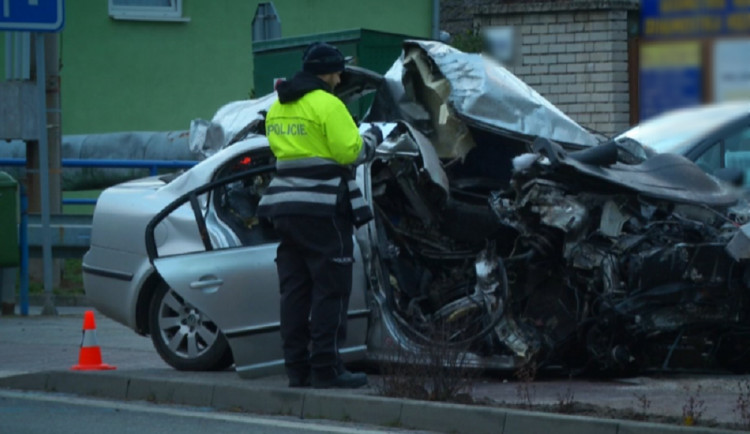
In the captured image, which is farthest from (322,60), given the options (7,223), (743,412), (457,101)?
(7,223)

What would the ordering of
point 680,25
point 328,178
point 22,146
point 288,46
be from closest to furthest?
1. point 680,25
2. point 328,178
3. point 288,46
4. point 22,146

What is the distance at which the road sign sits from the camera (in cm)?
1383

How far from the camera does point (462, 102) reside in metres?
9.48

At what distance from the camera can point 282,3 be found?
24.7 metres

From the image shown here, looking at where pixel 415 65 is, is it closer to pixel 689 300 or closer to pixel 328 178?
pixel 328 178

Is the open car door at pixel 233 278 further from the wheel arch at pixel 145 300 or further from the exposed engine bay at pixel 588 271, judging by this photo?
the exposed engine bay at pixel 588 271

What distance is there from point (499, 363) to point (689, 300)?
1.10m

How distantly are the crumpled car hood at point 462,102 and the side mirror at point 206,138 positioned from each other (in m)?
1.22

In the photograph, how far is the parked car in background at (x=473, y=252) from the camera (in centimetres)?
880

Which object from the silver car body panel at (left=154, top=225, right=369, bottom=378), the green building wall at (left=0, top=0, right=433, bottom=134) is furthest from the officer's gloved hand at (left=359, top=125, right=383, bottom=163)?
the green building wall at (left=0, top=0, right=433, bottom=134)

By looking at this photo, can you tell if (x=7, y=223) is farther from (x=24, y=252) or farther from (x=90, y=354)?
(x=90, y=354)

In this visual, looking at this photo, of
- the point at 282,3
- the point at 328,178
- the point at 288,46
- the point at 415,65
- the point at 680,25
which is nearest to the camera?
the point at 680,25

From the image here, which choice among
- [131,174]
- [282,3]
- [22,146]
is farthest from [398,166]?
[282,3]

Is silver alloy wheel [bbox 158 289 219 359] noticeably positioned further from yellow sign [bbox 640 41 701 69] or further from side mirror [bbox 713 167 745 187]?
yellow sign [bbox 640 41 701 69]
